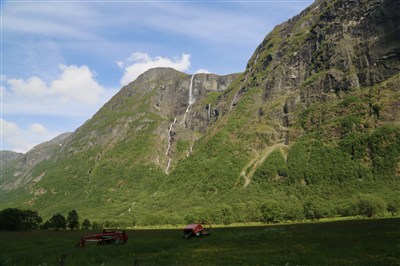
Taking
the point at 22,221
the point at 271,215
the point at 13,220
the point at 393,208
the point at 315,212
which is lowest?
the point at 393,208

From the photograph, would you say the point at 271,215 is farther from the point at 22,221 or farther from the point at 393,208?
the point at 22,221

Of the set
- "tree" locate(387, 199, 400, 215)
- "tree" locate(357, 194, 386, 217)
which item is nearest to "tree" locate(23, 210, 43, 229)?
"tree" locate(357, 194, 386, 217)

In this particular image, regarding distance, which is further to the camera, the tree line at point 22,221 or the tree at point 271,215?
the tree at point 271,215

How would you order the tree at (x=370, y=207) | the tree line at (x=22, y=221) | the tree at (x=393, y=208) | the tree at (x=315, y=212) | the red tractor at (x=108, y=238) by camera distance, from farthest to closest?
the tree at (x=315, y=212), the tree at (x=393, y=208), the tree at (x=370, y=207), the tree line at (x=22, y=221), the red tractor at (x=108, y=238)

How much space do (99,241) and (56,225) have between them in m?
92.0

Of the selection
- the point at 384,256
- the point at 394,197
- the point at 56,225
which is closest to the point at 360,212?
the point at 394,197

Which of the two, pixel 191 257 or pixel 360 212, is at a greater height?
pixel 191 257

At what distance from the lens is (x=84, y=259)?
37.1 meters

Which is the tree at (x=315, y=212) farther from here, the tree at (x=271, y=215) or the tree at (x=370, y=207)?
the tree at (x=370, y=207)

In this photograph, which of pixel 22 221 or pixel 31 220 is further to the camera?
pixel 31 220

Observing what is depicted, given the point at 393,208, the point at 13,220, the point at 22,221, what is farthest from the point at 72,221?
the point at 393,208

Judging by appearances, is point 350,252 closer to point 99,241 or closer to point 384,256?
point 384,256

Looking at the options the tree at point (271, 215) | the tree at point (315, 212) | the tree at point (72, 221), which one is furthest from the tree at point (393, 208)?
the tree at point (72, 221)

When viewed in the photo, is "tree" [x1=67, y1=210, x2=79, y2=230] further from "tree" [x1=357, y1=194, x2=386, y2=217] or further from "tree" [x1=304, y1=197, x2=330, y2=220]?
"tree" [x1=357, y1=194, x2=386, y2=217]
